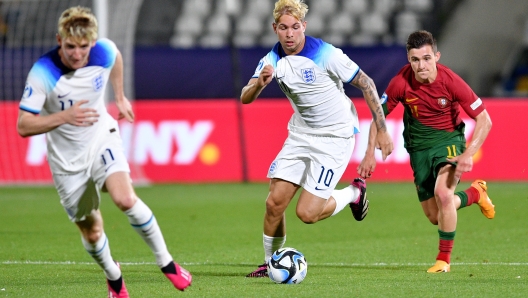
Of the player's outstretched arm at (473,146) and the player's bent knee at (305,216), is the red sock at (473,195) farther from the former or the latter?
the player's bent knee at (305,216)

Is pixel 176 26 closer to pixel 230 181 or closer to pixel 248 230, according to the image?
pixel 230 181

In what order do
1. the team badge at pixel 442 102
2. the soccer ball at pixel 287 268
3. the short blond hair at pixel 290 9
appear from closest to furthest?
the soccer ball at pixel 287 268
the short blond hair at pixel 290 9
the team badge at pixel 442 102

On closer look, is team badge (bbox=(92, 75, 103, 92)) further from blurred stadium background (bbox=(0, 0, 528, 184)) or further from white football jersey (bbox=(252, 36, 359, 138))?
blurred stadium background (bbox=(0, 0, 528, 184))

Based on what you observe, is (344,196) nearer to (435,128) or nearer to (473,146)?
(435,128)

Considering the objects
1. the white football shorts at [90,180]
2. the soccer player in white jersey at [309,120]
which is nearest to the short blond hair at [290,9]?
the soccer player in white jersey at [309,120]

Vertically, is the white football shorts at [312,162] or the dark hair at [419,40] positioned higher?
the dark hair at [419,40]

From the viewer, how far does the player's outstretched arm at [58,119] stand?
18.4 feet

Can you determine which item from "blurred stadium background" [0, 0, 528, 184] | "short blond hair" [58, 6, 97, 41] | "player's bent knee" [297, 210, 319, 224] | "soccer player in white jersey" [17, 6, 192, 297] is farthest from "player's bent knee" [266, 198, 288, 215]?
"blurred stadium background" [0, 0, 528, 184]

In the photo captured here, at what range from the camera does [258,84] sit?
640cm

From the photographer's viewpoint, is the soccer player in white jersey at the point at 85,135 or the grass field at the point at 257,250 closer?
the soccer player in white jersey at the point at 85,135

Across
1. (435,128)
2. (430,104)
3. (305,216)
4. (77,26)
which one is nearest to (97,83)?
(77,26)

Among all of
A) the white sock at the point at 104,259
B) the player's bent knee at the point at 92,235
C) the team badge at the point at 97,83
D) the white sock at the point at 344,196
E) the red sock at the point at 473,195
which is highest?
the team badge at the point at 97,83

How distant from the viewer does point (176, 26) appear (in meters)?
21.5

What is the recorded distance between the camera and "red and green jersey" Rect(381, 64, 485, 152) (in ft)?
24.1
